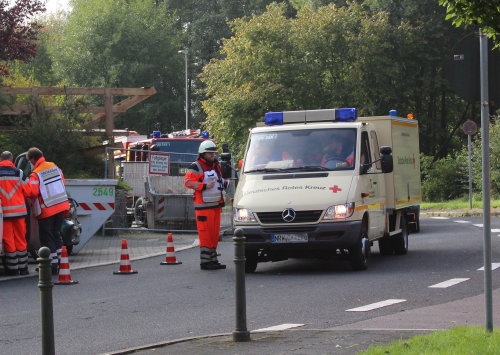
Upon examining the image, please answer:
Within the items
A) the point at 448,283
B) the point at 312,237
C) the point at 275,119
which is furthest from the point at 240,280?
the point at 275,119

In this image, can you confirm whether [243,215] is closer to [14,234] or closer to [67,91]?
[14,234]

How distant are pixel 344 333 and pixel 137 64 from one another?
60739 millimetres

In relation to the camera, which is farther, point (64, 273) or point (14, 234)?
point (14, 234)

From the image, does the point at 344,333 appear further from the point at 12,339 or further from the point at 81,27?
the point at 81,27

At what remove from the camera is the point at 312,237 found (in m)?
14.9

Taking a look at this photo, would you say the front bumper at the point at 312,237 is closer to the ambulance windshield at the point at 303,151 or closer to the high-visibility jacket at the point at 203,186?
the ambulance windshield at the point at 303,151

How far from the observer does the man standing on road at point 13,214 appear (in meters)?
15.4

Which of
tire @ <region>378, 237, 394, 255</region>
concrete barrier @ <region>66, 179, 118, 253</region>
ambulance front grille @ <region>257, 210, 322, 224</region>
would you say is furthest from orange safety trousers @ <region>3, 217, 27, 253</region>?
tire @ <region>378, 237, 394, 255</region>

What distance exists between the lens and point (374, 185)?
16406mm

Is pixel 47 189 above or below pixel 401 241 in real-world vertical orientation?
above

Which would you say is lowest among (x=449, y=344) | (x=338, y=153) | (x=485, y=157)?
(x=449, y=344)

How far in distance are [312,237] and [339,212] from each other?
1.68 ft

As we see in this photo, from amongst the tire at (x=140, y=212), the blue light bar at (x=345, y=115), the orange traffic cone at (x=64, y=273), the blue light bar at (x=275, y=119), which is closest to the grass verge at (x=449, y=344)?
the orange traffic cone at (x=64, y=273)

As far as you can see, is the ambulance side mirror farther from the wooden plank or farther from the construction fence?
the wooden plank
